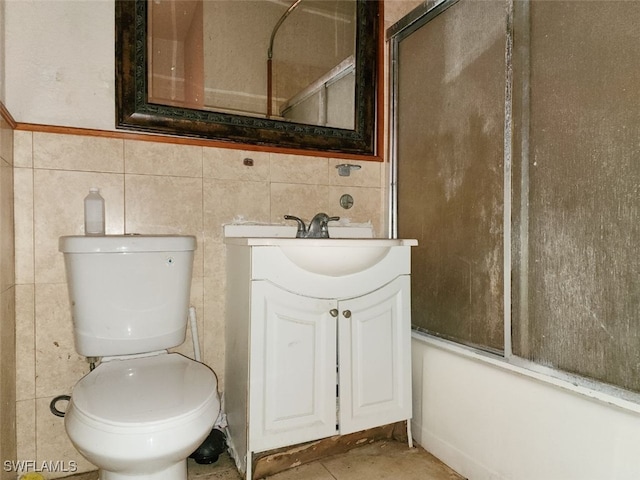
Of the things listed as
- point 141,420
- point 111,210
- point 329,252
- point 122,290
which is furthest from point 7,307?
point 329,252

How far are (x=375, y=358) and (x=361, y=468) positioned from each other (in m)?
0.38

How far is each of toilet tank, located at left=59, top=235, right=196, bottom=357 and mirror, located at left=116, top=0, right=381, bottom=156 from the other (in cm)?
47

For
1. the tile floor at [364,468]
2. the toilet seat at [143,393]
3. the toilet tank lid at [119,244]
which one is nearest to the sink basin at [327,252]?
the toilet tank lid at [119,244]

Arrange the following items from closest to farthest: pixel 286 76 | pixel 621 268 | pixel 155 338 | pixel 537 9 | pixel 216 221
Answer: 1. pixel 621 268
2. pixel 537 9
3. pixel 155 338
4. pixel 216 221
5. pixel 286 76

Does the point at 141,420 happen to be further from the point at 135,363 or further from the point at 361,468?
the point at 361,468

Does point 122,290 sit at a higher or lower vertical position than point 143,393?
higher

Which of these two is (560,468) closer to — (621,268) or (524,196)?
(621,268)

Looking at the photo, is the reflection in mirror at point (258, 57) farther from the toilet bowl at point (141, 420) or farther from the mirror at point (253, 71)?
the toilet bowl at point (141, 420)

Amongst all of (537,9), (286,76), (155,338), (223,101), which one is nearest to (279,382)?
(155,338)

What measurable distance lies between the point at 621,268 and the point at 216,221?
129cm

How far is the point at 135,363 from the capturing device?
1296 millimetres

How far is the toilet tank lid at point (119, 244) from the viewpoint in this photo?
1.26m

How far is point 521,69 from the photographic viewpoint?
4.19ft

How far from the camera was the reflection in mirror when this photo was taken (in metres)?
1.54
